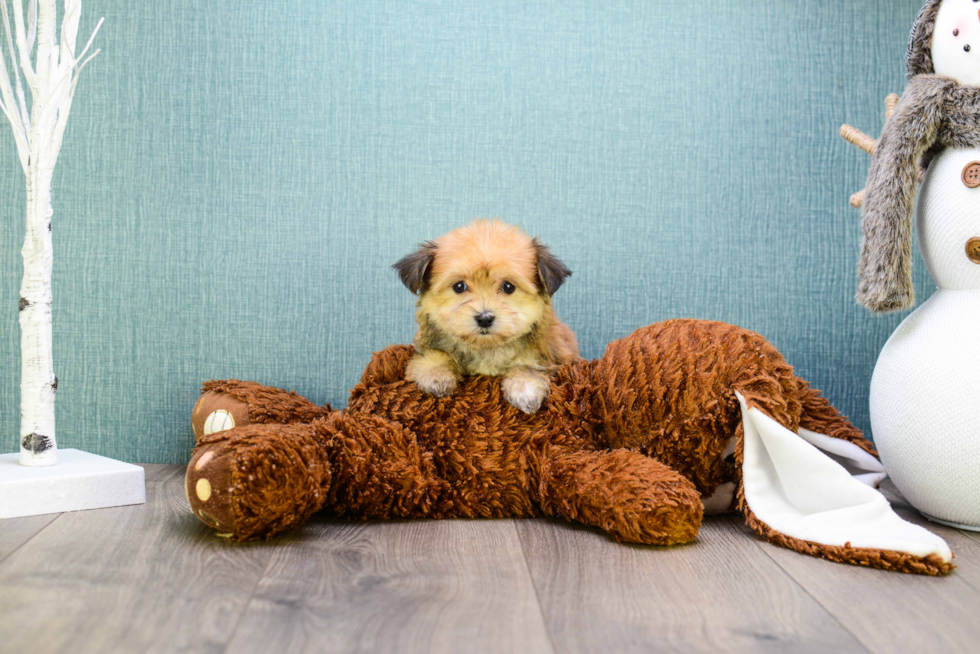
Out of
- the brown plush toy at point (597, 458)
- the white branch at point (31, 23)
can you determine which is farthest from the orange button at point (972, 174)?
the white branch at point (31, 23)

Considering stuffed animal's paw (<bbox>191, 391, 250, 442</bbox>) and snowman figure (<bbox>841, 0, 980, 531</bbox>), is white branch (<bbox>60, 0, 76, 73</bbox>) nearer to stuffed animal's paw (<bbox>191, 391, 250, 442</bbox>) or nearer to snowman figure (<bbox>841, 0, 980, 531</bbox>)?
stuffed animal's paw (<bbox>191, 391, 250, 442</bbox>)

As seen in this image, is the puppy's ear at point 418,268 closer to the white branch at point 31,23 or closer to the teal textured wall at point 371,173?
the teal textured wall at point 371,173

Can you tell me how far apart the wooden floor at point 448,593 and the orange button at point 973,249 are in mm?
513

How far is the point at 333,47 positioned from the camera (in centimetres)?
191

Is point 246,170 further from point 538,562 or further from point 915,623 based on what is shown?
point 915,623

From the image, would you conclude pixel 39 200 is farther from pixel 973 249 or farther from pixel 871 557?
pixel 973 249

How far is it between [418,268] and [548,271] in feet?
0.82

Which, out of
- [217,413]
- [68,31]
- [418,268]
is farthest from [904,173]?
[68,31]

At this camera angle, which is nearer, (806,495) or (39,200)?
(806,495)

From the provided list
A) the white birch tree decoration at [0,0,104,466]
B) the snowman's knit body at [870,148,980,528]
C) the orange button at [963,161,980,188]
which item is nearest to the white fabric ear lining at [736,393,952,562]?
the snowman's knit body at [870,148,980,528]

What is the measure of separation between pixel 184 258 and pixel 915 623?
170 cm

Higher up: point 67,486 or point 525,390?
point 525,390

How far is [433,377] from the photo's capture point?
58.7 inches

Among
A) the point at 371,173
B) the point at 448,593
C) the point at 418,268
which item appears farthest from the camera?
the point at 371,173
